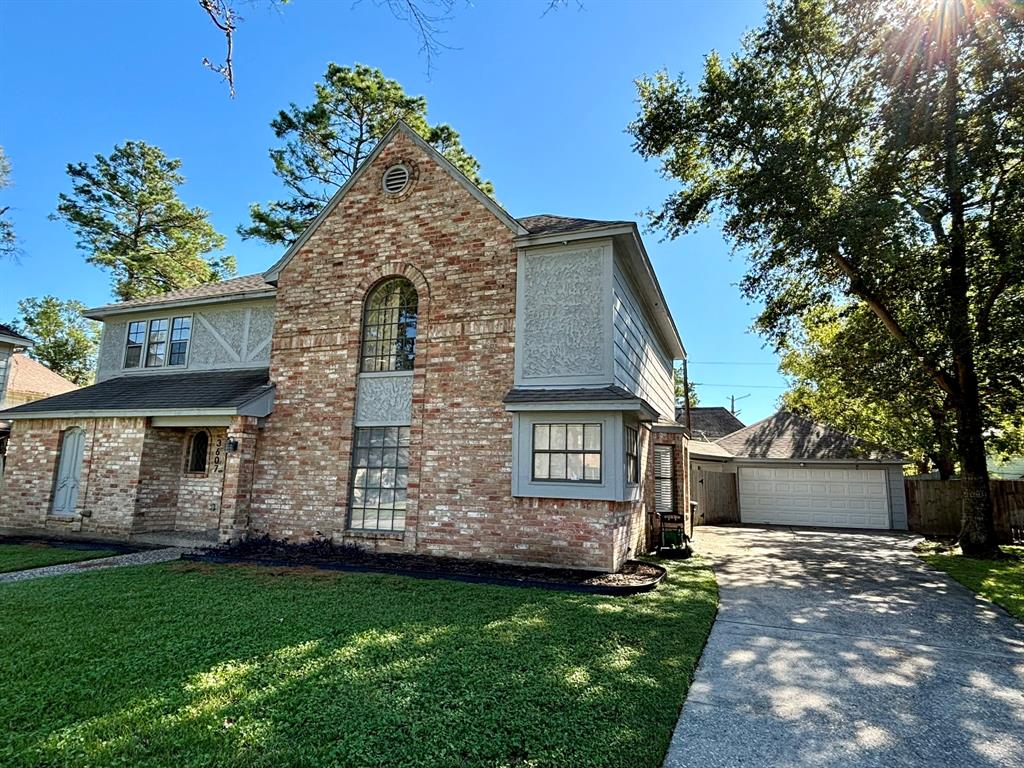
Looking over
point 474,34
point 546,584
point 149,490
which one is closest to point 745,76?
point 474,34

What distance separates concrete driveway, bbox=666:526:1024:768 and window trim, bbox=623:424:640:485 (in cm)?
225

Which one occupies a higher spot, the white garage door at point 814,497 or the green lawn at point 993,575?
the white garage door at point 814,497

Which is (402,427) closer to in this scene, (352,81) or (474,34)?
(474,34)

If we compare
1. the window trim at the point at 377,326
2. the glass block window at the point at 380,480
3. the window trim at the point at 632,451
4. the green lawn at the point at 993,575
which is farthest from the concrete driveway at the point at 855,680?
the window trim at the point at 377,326

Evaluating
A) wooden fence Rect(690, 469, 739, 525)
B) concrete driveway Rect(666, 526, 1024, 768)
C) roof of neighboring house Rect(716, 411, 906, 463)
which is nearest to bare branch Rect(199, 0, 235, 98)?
concrete driveway Rect(666, 526, 1024, 768)

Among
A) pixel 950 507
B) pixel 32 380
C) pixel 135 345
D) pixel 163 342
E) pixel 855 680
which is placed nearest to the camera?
pixel 855 680

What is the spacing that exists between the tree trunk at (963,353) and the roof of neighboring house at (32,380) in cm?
2893

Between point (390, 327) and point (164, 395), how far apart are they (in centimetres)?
562

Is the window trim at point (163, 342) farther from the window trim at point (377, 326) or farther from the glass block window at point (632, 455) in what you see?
the glass block window at point (632, 455)

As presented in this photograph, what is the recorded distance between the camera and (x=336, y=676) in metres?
4.01

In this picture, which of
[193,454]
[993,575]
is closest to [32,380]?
[193,454]

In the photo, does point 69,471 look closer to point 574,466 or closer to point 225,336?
point 225,336

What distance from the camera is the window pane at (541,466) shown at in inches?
336

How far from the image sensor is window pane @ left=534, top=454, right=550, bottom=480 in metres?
8.54
